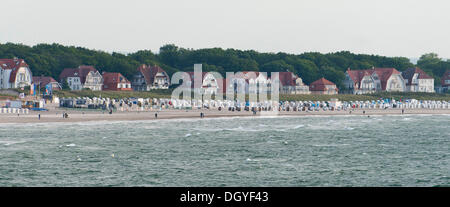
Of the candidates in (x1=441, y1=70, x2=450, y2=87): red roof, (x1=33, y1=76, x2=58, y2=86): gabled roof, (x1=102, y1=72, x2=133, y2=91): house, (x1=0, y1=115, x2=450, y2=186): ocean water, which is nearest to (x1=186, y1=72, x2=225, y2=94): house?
(x1=102, y1=72, x2=133, y2=91): house

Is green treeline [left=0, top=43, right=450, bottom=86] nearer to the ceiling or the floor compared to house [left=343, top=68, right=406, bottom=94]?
nearer to the ceiling

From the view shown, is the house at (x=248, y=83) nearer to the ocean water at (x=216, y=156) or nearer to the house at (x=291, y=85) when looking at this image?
the house at (x=291, y=85)

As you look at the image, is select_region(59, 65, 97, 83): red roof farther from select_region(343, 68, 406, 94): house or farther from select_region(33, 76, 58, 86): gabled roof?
select_region(343, 68, 406, 94): house

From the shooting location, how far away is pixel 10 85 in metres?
140

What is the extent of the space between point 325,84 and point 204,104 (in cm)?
5850

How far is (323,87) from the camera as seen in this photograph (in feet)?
538

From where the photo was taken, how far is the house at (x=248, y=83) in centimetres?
16062

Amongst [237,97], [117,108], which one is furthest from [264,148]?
[237,97]

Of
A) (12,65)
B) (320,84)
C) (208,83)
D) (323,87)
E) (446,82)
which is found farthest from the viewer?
(446,82)

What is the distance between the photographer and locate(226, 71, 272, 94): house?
161m

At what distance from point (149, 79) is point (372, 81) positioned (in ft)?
221

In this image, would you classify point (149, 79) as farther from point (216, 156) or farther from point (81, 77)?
point (216, 156)

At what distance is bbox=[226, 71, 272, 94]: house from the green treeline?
9755mm

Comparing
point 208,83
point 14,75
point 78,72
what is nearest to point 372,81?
point 208,83
